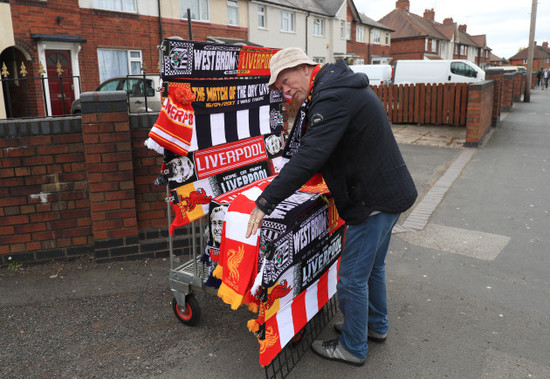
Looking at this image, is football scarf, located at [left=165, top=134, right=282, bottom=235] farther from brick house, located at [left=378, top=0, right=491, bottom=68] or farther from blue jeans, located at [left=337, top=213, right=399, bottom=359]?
brick house, located at [left=378, top=0, right=491, bottom=68]

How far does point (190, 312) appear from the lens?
3.41 metres

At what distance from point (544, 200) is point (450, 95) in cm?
818

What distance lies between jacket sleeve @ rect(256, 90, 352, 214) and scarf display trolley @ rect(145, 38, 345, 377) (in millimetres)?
182

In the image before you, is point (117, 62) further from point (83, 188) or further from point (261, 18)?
point (83, 188)

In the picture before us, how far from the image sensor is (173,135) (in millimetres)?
2967

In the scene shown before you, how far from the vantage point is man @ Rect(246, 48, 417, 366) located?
2.48 m

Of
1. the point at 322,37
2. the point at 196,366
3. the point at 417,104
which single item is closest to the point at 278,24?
the point at 322,37

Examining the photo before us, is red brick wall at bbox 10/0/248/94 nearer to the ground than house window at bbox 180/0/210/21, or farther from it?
nearer to the ground

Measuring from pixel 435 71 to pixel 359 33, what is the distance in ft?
61.6

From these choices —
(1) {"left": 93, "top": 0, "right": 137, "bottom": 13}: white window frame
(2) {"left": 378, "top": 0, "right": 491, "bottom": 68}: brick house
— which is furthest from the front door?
(2) {"left": 378, "top": 0, "right": 491, "bottom": 68}: brick house

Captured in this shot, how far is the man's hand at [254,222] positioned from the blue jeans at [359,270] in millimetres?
650

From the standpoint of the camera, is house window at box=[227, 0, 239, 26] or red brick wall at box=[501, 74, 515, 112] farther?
Answer: house window at box=[227, 0, 239, 26]

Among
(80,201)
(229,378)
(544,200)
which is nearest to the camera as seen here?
(229,378)

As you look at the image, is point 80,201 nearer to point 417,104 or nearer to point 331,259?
point 331,259
